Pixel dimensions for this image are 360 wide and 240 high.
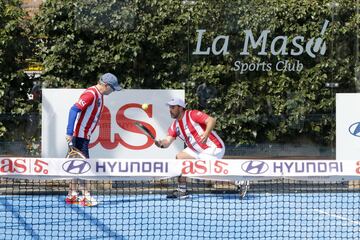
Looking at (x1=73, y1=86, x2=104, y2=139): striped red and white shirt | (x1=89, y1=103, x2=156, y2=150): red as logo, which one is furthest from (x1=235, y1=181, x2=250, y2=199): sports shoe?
(x1=73, y1=86, x2=104, y2=139): striped red and white shirt

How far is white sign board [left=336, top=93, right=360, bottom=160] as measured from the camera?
10.6 metres

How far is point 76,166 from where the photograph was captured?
5.84 meters

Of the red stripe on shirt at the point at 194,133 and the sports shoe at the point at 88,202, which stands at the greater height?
the red stripe on shirt at the point at 194,133

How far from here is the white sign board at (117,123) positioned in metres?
10.4

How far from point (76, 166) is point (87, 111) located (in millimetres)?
2925

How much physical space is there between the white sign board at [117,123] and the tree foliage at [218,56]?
5.29 feet

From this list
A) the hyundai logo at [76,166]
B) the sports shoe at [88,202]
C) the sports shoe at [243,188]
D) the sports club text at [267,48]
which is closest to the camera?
the hyundai logo at [76,166]

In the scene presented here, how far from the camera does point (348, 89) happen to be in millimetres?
12570

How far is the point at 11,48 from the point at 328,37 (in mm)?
5732

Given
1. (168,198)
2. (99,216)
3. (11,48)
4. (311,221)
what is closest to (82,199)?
(99,216)

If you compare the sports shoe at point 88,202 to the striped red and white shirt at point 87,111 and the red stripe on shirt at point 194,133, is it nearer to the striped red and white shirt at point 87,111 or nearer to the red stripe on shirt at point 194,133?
the striped red and white shirt at point 87,111

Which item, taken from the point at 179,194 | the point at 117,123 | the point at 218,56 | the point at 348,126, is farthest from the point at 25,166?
the point at 218,56

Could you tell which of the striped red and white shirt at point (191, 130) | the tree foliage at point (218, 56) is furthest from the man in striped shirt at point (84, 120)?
the tree foliage at point (218, 56)

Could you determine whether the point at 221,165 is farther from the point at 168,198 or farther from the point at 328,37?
the point at 328,37
